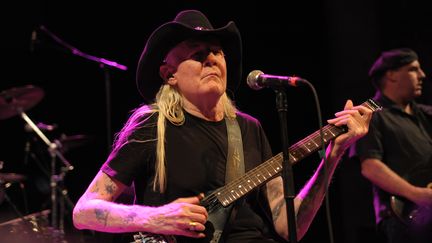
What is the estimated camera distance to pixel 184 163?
3.53m

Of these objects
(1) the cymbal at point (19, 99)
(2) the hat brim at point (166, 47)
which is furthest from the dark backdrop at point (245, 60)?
(2) the hat brim at point (166, 47)

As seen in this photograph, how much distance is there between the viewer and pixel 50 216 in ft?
27.3

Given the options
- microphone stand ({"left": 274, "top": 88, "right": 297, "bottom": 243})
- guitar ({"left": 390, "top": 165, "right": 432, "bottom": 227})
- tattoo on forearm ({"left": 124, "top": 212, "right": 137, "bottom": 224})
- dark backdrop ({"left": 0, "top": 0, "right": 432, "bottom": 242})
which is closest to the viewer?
microphone stand ({"left": 274, "top": 88, "right": 297, "bottom": 243})

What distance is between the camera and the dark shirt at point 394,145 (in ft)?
17.9

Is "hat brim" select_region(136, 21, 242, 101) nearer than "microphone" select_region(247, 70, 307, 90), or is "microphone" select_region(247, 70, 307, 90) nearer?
"microphone" select_region(247, 70, 307, 90)

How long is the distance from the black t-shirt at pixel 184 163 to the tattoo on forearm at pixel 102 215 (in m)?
0.20

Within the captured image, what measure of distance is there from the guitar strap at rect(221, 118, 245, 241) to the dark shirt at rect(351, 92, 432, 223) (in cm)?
212

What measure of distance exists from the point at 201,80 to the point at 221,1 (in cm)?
462

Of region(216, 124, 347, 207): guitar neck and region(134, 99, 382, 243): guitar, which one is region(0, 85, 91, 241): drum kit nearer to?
region(134, 99, 382, 243): guitar

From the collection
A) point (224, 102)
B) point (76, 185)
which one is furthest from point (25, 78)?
point (224, 102)

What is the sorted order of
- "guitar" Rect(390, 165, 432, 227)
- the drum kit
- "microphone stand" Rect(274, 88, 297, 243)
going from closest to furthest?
"microphone stand" Rect(274, 88, 297, 243), "guitar" Rect(390, 165, 432, 227), the drum kit

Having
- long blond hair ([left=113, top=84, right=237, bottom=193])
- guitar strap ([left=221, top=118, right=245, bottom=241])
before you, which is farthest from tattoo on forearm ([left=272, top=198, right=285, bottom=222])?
long blond hair ([left=113, top=84, right=237, bottom=193])

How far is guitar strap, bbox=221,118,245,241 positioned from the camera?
3.42 metres

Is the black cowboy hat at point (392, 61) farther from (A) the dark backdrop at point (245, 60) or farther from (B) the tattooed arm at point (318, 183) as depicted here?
(B) the tattooed arm at point (318, 183)
